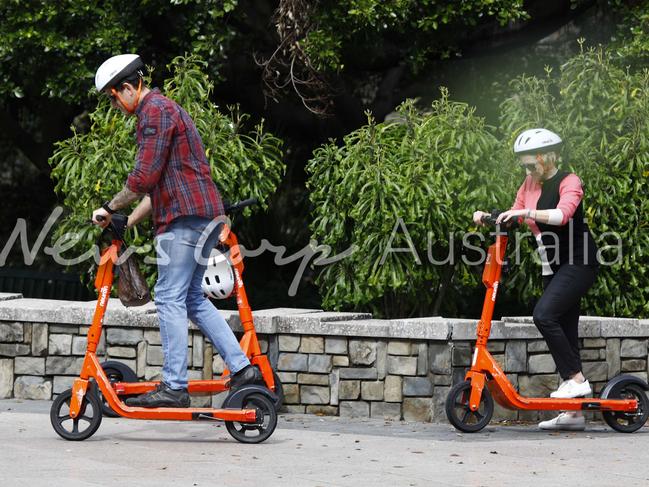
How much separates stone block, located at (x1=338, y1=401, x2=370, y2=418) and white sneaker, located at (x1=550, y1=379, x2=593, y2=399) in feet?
3.64

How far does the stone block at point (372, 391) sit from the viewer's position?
7.51 m

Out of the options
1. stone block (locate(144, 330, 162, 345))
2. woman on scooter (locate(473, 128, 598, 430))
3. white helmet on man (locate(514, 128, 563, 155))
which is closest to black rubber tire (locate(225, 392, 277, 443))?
stone block (locate(144, 330, 162, 345))

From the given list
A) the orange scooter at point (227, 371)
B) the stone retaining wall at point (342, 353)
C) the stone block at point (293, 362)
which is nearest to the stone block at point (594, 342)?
the stone retaining wall at point (342, 353)

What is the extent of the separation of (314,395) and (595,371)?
1.69 meters

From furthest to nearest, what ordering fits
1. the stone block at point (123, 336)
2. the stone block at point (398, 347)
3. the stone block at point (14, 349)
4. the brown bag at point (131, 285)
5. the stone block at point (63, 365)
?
the stone block at point (14, 349), the stone block at point (63, 365), the stone block at point (123, 336), the stone block at point (398, 347), the brown bag at point (131, 285)

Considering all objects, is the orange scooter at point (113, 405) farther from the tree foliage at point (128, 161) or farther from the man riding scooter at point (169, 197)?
the tree foliage at point (128, 161)

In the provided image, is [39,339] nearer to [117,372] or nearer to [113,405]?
[117,372]

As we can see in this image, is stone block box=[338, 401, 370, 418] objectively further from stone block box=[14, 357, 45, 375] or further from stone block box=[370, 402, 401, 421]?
stone block box=[14, 357, 45, 375]

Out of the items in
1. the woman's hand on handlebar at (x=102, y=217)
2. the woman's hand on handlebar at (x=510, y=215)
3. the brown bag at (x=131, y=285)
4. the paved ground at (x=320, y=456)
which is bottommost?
the paved ground at (x=320, y=456)

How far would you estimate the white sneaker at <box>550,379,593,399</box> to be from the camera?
713 cm

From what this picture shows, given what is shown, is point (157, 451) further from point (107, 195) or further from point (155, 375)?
point (107, 195)

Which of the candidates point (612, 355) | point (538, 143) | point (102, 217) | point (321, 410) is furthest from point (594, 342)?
point (102, 217)

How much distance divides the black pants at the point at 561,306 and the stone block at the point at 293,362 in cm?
145

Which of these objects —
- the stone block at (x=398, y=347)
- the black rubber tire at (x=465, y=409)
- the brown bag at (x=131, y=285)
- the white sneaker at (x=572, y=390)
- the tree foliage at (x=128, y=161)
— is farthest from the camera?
the tree foliage at (x=128, y=161)
